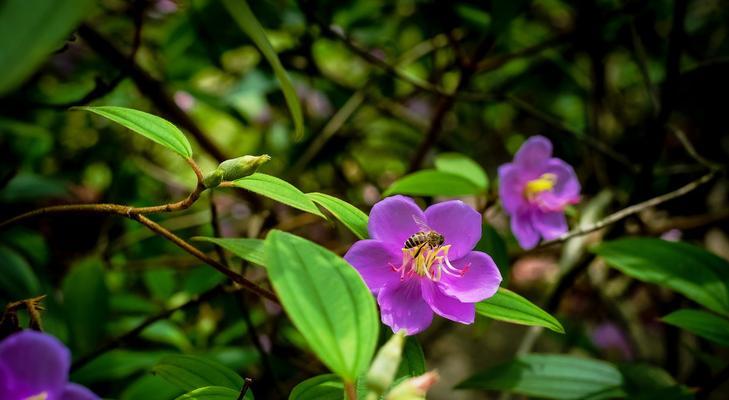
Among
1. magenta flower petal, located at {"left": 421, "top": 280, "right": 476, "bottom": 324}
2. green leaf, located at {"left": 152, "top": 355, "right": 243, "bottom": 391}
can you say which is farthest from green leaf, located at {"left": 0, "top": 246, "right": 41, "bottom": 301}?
magenta flower petal, located at {"left": 421, "top": 280, "right": 476, "bottom": 324}

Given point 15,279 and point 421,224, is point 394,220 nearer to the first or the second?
point 421,224

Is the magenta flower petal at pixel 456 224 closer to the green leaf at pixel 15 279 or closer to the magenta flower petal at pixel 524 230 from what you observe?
the magenta flower petal at pixel 524 230

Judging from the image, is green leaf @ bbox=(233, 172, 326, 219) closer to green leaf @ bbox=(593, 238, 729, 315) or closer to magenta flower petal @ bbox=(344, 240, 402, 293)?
magenta flower petal @ bbox=(344, 240, 402, 293)

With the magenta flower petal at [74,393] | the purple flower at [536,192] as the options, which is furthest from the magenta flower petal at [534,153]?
the magenta flower petal at [74,393]

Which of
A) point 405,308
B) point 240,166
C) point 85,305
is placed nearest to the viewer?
point 240,166

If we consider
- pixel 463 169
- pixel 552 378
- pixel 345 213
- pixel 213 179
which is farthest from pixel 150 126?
pixel 552 378
